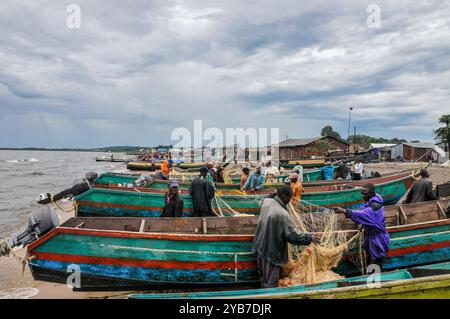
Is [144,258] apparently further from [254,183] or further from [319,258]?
[254,183]

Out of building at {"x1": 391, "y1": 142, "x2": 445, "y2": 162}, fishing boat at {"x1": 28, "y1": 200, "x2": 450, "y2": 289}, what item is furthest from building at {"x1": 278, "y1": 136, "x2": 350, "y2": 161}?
fishing boat at {"x1": 28, "y1": 200, "x2": 450, "y2": 289}

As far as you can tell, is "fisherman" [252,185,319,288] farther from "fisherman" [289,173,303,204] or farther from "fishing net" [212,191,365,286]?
"fisherman" [289,173,303,204]

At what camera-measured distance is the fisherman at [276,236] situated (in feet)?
13.9

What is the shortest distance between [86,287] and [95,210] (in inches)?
197

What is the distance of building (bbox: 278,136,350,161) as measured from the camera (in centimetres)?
4453

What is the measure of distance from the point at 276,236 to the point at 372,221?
1.64m

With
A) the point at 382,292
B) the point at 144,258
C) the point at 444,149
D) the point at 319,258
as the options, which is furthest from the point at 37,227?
the point at 444,149

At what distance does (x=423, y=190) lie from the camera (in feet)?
25.5

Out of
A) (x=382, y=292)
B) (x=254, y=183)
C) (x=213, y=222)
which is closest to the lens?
(x=382, y=292)

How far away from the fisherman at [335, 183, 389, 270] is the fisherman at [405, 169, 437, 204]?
3.62 meters

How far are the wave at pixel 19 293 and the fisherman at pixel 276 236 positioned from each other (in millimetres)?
4880

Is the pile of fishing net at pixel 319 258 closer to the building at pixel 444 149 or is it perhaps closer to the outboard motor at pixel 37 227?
the outboard motor at pixel 37 227
